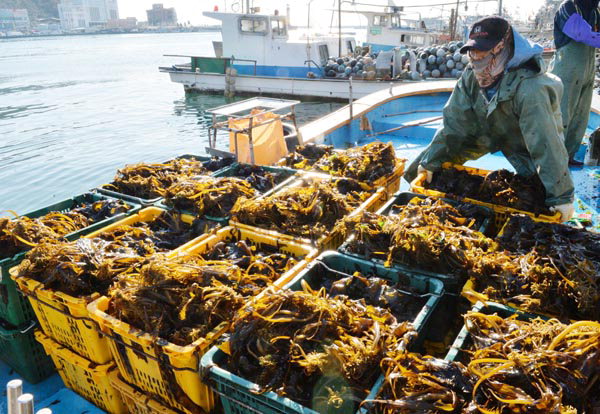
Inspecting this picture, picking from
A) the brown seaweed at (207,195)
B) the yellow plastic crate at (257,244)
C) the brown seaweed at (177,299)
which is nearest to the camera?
the brown seaweed at (177,299)

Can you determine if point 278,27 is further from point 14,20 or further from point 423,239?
point 14,20

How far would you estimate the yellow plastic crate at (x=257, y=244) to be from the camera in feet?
8.84

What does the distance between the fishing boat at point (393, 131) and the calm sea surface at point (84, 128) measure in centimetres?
616

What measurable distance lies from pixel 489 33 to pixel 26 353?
3945 millimetres

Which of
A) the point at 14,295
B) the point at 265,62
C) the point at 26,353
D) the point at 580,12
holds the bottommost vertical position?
the point at 26,353

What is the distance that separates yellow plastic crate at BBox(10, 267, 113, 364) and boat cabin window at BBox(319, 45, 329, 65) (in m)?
20.0

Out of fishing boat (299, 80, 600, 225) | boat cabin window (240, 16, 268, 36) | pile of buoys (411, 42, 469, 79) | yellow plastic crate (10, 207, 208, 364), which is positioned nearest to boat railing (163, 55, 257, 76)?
boat cabin window (240, 16, 268, 36)

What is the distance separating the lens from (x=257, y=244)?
3.02m

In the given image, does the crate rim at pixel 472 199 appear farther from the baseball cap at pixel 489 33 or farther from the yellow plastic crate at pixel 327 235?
the baseball cap at pixel 489 33

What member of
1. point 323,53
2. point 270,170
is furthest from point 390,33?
point 270,170

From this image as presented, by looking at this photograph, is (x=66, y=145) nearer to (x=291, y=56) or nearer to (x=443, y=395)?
(x=291, y=56)

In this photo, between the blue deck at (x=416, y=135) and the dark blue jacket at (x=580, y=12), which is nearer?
the dark blue jacket at (x=580, y=12)

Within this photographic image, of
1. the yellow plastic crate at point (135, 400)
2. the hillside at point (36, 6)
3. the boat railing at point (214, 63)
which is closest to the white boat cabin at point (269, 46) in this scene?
the boat railing at point (214, 63)

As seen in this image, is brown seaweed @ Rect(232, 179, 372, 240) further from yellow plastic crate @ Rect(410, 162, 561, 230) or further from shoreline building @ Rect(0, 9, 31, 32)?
shoreline building @ Rect(0, 9, 31, 32)
